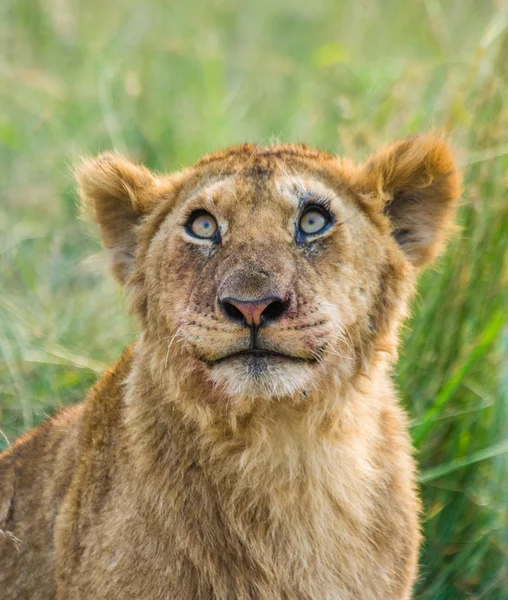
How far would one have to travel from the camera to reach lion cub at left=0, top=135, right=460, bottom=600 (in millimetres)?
2963

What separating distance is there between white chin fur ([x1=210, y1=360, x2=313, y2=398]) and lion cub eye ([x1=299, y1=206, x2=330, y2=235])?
475 mm

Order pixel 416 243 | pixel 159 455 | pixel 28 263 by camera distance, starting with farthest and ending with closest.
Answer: pixel 28 263 → pixel 416 243 → pixel 159 455

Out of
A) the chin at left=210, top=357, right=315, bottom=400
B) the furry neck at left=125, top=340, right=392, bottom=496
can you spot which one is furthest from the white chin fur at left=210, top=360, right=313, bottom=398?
the furry neck at left=125, top=340, right=392, bottom=496

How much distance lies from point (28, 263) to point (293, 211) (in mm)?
3626

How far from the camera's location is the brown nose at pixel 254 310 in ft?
9.02

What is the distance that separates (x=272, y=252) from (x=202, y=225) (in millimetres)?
367

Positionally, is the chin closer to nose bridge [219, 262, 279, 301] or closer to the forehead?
nose bridge [219, 262, 279, 301]

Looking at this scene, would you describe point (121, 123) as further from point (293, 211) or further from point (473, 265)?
point (293, 211)

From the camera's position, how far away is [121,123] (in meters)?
7.88

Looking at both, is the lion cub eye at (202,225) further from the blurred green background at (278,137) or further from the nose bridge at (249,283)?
the blurred green background at (278,137)

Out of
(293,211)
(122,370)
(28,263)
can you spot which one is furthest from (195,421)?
(28,263)

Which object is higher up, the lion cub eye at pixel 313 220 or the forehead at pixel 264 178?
the forehead at pixel 264 178

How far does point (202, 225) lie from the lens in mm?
3240

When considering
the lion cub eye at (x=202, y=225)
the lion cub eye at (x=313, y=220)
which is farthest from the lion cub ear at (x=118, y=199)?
the lion cub eye at (x=313, y=220)
